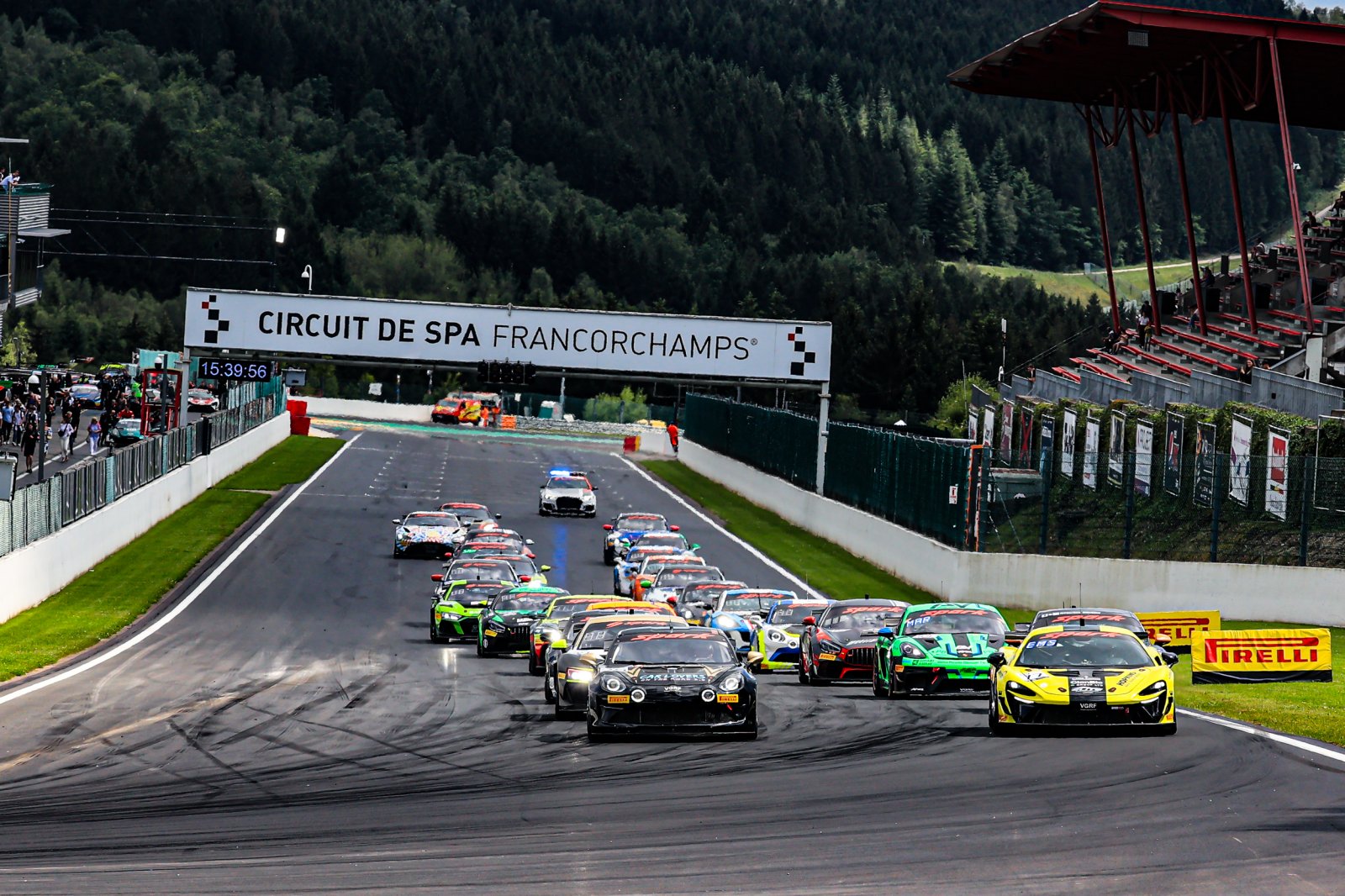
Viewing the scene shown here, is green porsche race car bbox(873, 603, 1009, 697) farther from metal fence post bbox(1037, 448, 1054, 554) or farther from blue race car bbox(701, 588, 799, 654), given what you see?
metal fence post bbox(1037, 448, 1054, 554)

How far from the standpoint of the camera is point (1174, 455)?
39031 millimetres

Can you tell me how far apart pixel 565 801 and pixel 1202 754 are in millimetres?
6019

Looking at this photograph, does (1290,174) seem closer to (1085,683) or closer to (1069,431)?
(1069,431)

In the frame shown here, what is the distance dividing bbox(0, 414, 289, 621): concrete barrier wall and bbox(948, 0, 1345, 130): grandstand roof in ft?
90.7

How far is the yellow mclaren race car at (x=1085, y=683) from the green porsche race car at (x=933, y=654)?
368 centimetres

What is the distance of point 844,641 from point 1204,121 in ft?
122

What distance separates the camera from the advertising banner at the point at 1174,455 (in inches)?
1457

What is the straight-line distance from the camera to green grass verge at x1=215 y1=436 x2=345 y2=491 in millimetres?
67375

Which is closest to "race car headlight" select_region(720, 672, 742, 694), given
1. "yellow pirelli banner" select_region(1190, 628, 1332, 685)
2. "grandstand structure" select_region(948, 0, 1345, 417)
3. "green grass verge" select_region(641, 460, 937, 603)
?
"yellow pirelli banner" select_region(1190, 628, 1332, 685)

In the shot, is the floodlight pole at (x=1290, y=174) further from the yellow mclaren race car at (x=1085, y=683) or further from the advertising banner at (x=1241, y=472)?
the yellow mclaren race car at (x=1085, y=683)

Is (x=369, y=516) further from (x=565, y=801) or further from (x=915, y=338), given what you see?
(x=915, y=338)

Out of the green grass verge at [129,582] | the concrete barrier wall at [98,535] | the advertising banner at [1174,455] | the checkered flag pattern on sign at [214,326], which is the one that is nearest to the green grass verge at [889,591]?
the advertising banner at [1174,455]

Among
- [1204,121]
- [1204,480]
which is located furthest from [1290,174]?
[1204,480]

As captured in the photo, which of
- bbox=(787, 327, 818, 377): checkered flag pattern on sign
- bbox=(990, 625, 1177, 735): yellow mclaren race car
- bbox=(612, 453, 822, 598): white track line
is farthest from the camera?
bbox=(787, 327, 818, 377): checkered flag pattern on sign
